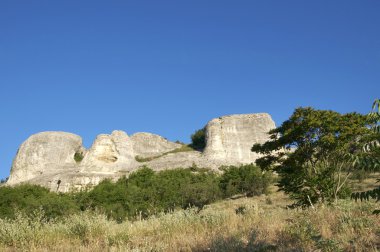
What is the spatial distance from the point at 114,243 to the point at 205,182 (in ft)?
113

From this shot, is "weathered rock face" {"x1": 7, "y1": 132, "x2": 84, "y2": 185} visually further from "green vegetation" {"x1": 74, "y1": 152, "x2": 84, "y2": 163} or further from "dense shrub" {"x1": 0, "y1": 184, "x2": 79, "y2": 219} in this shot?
"dense shrub" {"x1": 0, "y1": 184, "x2": 79, "y2": 219}

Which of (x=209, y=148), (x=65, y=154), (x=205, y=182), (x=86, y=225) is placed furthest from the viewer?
(x=65, y=154)

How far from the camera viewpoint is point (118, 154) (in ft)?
177

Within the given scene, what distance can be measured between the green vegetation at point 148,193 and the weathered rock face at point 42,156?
12.2 m

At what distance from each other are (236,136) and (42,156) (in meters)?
28.4

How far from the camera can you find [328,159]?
19344mm

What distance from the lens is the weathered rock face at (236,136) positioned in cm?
5204

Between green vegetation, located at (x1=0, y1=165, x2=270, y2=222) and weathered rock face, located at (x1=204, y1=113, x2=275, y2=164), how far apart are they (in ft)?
29.9

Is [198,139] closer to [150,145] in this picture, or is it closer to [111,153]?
[150,145]

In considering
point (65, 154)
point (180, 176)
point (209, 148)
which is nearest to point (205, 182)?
point (180, 176)

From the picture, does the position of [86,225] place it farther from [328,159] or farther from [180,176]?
[180,176]

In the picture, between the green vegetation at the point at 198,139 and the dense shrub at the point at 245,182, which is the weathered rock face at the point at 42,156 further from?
the dense shrub at the point at 245,182

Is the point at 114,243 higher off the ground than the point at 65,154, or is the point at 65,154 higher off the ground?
the point at 65,154

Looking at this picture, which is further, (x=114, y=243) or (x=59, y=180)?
(x=59, y=180)
